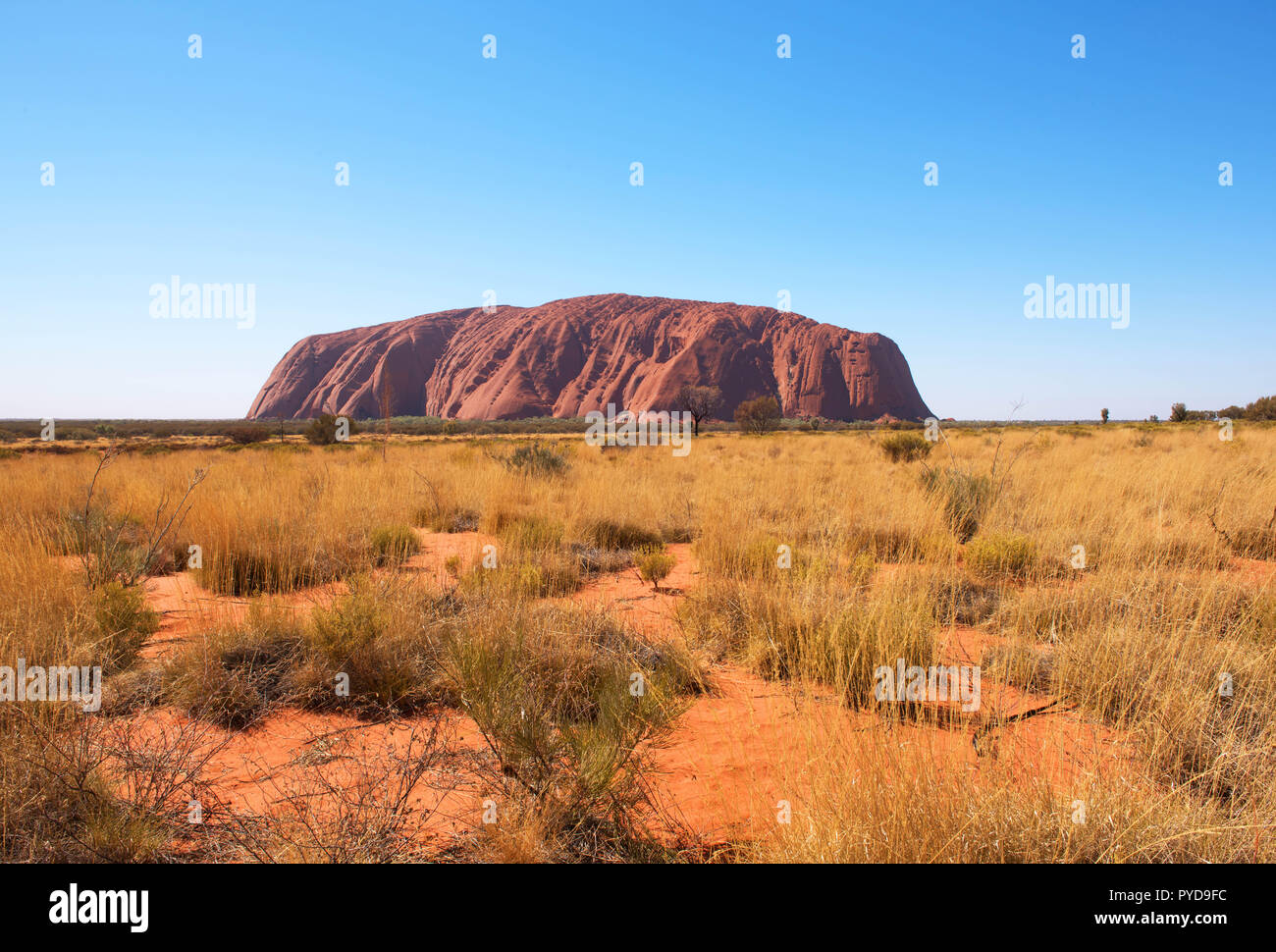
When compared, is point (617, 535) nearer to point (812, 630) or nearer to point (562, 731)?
point (812, 630)

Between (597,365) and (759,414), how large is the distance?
71.6 m

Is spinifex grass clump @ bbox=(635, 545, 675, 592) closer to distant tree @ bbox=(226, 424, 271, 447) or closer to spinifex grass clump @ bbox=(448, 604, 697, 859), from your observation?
spinifex grass clump @ bbox=(448, 604, 697, 859)

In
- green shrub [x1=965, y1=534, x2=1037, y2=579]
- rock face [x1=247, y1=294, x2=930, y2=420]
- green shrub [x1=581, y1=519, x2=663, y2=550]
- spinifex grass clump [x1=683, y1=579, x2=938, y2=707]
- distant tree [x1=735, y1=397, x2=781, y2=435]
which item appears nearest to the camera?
spinifex grass clump [x1=683, y1=579, x2=938, y2=707]

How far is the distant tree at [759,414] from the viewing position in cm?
4368

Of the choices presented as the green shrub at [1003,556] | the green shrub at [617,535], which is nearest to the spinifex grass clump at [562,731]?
the green shrub at [1003,556]

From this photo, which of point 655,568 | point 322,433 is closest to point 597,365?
point 322,433

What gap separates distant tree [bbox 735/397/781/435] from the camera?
43681 millimetres

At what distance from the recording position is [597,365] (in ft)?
366

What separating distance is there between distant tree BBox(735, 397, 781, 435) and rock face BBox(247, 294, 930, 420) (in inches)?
1832

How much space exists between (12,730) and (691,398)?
45.9m

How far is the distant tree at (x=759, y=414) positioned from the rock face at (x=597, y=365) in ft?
153

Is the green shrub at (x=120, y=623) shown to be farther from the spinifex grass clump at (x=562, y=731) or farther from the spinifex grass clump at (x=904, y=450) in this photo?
the spinifex grass clump at (x=904, y=450)

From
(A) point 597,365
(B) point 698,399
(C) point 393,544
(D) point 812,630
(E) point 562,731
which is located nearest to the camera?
(E) point 562,731

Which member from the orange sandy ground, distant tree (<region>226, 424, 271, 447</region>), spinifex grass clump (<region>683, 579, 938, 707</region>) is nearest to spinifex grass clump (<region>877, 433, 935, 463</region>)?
spinifex grass clump (<region>683, 579, 938, 707</region>)
